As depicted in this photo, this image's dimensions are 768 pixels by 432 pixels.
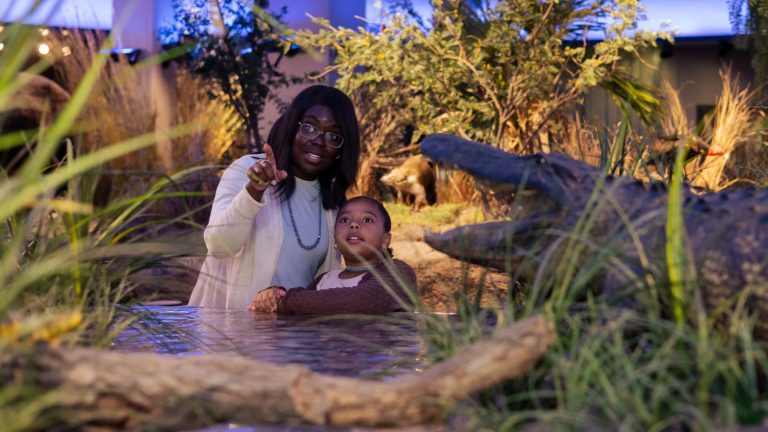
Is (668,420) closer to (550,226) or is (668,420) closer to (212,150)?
(550,226)

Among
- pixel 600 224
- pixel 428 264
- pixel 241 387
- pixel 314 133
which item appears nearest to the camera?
pixel 241 387

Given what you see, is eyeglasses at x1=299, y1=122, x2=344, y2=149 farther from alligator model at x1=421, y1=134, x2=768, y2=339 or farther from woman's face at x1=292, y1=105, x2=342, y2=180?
alligator model at x1=421, y1=134, x2=768, y2=339

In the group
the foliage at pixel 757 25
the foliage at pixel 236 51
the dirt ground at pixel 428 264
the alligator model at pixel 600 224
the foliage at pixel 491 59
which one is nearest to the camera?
the alligator model at pixel 600 224

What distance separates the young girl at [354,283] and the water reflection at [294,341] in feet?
0.43

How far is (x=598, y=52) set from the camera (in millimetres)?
8289

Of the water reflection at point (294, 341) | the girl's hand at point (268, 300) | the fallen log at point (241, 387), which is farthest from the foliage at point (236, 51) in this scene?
the fallen log at point (241, 387)

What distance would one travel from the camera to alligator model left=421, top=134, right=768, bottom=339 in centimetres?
168

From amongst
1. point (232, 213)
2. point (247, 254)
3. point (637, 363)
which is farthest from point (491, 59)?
point (637, 363)

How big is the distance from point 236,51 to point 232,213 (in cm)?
650

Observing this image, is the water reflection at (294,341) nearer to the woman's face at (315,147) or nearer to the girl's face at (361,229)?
the girl's face at (361,229)

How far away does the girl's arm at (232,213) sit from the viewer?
3.28 meters

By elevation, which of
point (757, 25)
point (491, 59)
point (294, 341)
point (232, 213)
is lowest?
point (294, 341)

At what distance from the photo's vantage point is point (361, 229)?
3.36 meters

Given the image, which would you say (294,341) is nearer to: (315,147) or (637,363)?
(637,363)
